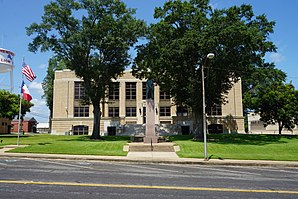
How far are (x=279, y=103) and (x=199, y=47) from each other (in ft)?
62.8

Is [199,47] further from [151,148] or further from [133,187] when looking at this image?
[133,187]

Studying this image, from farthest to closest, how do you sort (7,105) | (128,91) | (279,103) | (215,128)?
(128,91), (215,128), (7,105), (279,103)

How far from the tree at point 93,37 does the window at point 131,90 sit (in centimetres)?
2002

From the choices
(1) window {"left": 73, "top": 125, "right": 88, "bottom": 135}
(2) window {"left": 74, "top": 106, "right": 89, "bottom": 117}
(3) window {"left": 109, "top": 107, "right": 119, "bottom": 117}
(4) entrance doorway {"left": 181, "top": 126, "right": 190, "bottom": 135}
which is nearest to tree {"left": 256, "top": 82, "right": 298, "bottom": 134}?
(4) entrance doorway {"left": 181, "top": 126, "right": 190, "bottom": 135}

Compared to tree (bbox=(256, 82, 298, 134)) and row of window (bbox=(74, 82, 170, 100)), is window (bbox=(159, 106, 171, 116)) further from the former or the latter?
tree (bbox=(256, 82, 298, 134))

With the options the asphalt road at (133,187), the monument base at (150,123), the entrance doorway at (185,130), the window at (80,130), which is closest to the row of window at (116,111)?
the window at (80,130)

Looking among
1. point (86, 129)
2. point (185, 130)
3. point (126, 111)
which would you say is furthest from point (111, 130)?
point (185, 130)

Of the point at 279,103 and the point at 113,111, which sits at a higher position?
the point at 279,103

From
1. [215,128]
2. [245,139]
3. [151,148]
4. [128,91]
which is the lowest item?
[151,148]

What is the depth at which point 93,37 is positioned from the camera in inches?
1337

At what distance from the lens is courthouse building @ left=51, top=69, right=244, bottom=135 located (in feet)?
179

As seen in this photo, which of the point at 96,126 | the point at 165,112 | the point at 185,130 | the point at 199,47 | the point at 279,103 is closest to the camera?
the point at 199,47

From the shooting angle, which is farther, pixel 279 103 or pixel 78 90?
pixel 78 90

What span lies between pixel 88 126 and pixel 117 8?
26741 millimetres
